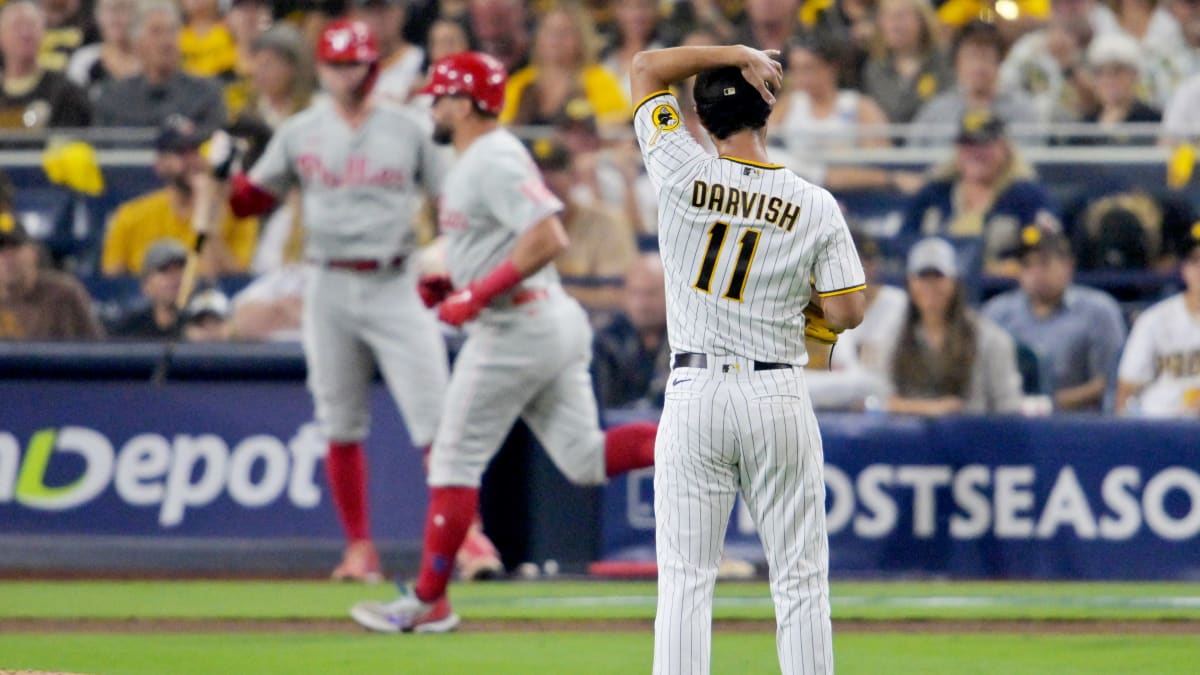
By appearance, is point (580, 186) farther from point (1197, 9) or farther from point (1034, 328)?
point (1197, 9)

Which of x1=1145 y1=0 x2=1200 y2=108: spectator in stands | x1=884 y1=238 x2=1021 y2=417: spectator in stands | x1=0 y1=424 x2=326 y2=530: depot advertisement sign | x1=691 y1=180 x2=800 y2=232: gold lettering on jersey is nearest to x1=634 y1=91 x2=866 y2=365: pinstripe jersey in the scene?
x1=691 y1=180 x2=800 y2=232: gold lettering on jersey

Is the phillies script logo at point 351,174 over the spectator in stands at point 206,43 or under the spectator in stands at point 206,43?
under

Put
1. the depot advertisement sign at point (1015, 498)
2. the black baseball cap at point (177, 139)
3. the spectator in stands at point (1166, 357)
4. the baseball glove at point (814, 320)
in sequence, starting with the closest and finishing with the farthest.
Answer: the baseball glove at point (814, 320), the depot advertisement sign at point (1015, 498), the spectator in stands at point (1166, 357), the black baseball cap at point (177, 139)

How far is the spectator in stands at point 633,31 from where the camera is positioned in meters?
12.7

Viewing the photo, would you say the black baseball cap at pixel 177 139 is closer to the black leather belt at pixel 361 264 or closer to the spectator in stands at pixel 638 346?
the spectator in stands at pixel 638 346

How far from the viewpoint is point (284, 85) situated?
1176cm

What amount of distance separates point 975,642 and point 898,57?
6974mm

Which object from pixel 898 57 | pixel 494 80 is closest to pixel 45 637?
pixel 494 80

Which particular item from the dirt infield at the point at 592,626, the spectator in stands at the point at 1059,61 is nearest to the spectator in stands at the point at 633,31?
the spectator in stands at the point at 1059,61

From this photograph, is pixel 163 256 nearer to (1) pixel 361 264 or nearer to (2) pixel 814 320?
(1) pixel 361 264

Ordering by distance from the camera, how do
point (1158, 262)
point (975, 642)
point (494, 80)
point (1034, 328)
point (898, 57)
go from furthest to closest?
point (898, 57) → point (1158, 262) → point (1034, 328) → point (494, 80) → point (975, 642)

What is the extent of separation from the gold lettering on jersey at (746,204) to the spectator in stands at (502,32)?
8.72 m

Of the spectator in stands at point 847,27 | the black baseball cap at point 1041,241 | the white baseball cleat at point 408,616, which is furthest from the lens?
the spectator in stands at point 847,27

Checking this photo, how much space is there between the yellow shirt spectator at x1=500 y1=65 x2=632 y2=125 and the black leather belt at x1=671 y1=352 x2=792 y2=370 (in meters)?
7.93
